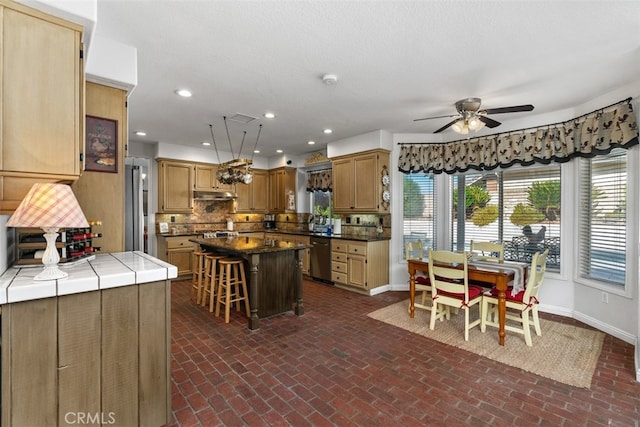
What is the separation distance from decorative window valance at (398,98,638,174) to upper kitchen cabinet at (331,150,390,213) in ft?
1.44

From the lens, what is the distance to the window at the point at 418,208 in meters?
5.18

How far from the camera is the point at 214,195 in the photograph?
645 centimetres

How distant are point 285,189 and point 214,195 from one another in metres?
1.58

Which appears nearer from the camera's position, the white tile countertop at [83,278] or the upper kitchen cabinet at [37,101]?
the white tile countertop at [83,278]

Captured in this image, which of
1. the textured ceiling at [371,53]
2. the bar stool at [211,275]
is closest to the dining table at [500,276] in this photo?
the textured ceiling at [371,53]

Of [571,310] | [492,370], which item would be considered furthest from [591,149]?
[492,370]

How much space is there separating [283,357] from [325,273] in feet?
8.98

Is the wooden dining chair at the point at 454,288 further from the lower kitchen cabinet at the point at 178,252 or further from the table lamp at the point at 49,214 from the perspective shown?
the lower kitchen cabinet at the point at 178,252

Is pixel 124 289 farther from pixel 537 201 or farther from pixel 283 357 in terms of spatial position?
pixel 537 201

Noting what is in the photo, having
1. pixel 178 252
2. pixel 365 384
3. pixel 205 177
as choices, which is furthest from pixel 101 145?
pixel 205 177

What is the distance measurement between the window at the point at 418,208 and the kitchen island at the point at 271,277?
7.26 ft

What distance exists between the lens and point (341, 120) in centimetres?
443

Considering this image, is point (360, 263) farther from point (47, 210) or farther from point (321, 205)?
point (47, 210)

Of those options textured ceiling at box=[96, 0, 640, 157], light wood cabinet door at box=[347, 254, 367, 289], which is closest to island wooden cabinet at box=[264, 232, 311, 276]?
light wood cabinet door at box=[347, 254, 367, 289]
